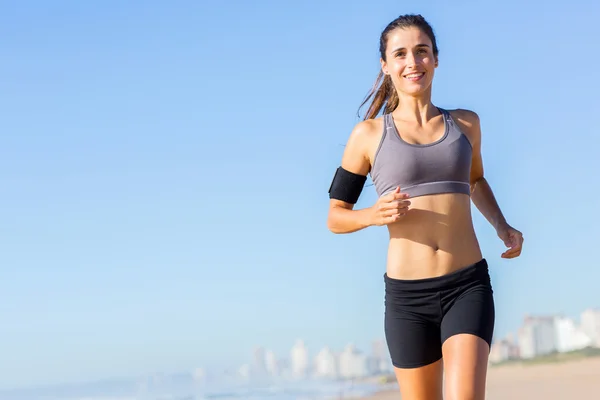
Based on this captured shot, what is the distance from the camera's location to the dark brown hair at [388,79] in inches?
157

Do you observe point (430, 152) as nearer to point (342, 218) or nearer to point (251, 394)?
point (342, 218)

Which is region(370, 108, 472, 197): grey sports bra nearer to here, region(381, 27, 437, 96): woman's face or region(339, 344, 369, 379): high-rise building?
region(381, 27, 437, 96): woman's face

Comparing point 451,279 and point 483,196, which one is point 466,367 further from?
point 483,196

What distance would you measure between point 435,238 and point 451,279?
0.60 ft

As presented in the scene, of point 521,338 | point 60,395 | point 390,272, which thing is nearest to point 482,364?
point 390,272

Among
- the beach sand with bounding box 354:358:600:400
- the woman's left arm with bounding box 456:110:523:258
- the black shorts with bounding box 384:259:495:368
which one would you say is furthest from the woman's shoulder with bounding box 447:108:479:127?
the beach sand with bounding box 354:358:600:400

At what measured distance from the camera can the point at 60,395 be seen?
1998 centimetres

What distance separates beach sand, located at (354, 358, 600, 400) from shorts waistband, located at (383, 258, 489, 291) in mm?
6466

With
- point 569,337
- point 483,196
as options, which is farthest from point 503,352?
point 483,196

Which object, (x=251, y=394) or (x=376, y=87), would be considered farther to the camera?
(x=251, y=394)

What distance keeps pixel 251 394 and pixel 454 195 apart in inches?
462

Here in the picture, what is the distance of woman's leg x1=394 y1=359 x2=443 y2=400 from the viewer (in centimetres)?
378

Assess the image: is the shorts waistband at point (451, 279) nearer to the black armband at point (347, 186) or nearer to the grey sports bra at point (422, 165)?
the grey sports bra at point (422, 165)

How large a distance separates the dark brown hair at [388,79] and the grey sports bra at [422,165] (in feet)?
1.32
